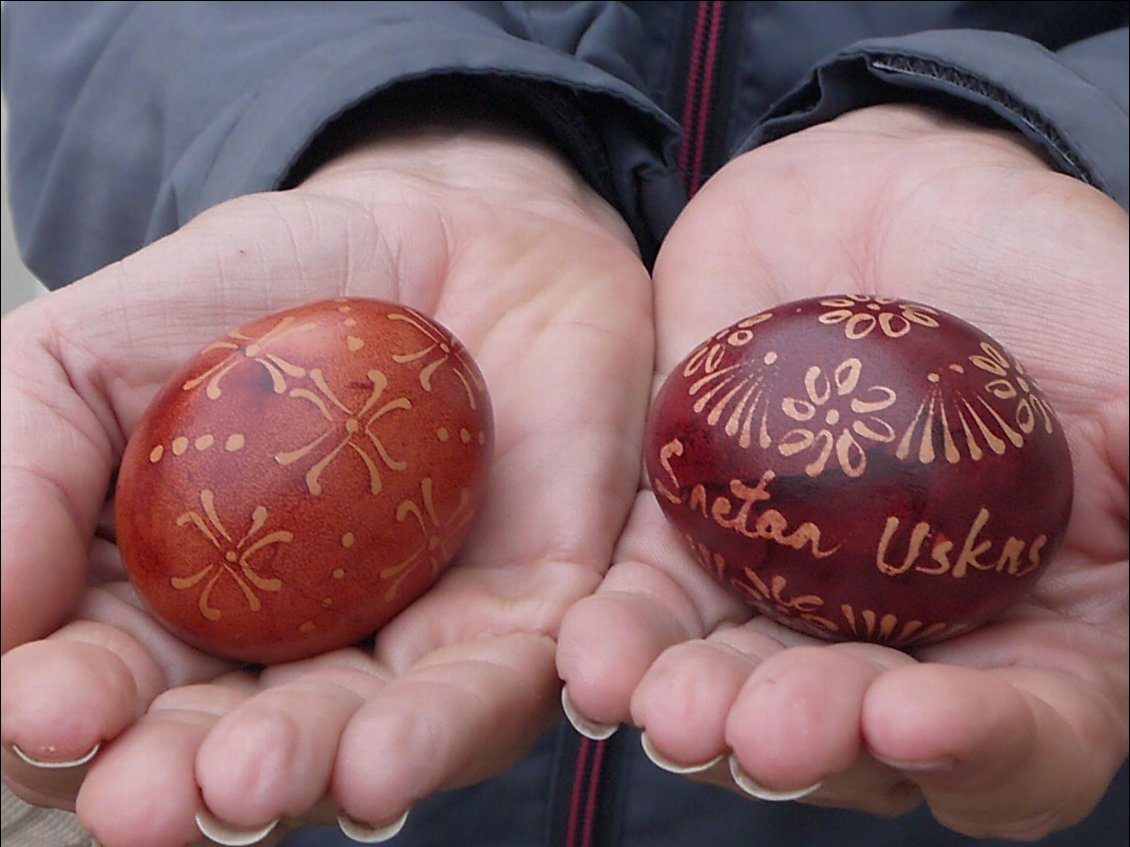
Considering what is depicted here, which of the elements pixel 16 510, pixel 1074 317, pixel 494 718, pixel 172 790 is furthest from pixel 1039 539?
pixel 16 510

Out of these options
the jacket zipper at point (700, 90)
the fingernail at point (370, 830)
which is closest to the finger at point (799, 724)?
the fingernail at point (370, 830)

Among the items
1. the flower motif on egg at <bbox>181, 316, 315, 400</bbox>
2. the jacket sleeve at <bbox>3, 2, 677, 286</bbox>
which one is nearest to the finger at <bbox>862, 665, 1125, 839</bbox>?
the flower motif on egg at <bbox>181, 316, 315, 400</bbox>

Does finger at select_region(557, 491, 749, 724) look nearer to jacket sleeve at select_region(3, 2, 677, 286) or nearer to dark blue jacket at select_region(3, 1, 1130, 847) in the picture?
dark blue jacket at select_region(3, 1, 1130, 847)

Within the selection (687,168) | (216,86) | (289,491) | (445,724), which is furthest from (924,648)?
(216,86)

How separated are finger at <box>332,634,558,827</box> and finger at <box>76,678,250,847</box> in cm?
9

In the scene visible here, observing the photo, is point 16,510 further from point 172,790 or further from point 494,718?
point 494,718

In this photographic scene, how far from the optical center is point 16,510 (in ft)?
2.72

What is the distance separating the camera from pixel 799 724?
27.6 inches

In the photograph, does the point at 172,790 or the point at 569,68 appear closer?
the point at 172,790

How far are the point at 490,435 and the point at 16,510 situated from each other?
0.38 meters

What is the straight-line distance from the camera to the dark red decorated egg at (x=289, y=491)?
0.90 meters

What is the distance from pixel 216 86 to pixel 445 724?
0.95 metres

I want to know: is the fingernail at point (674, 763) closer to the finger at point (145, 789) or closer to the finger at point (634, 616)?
the finger at point (634, 616)

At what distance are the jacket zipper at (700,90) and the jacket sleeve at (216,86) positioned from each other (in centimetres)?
8
